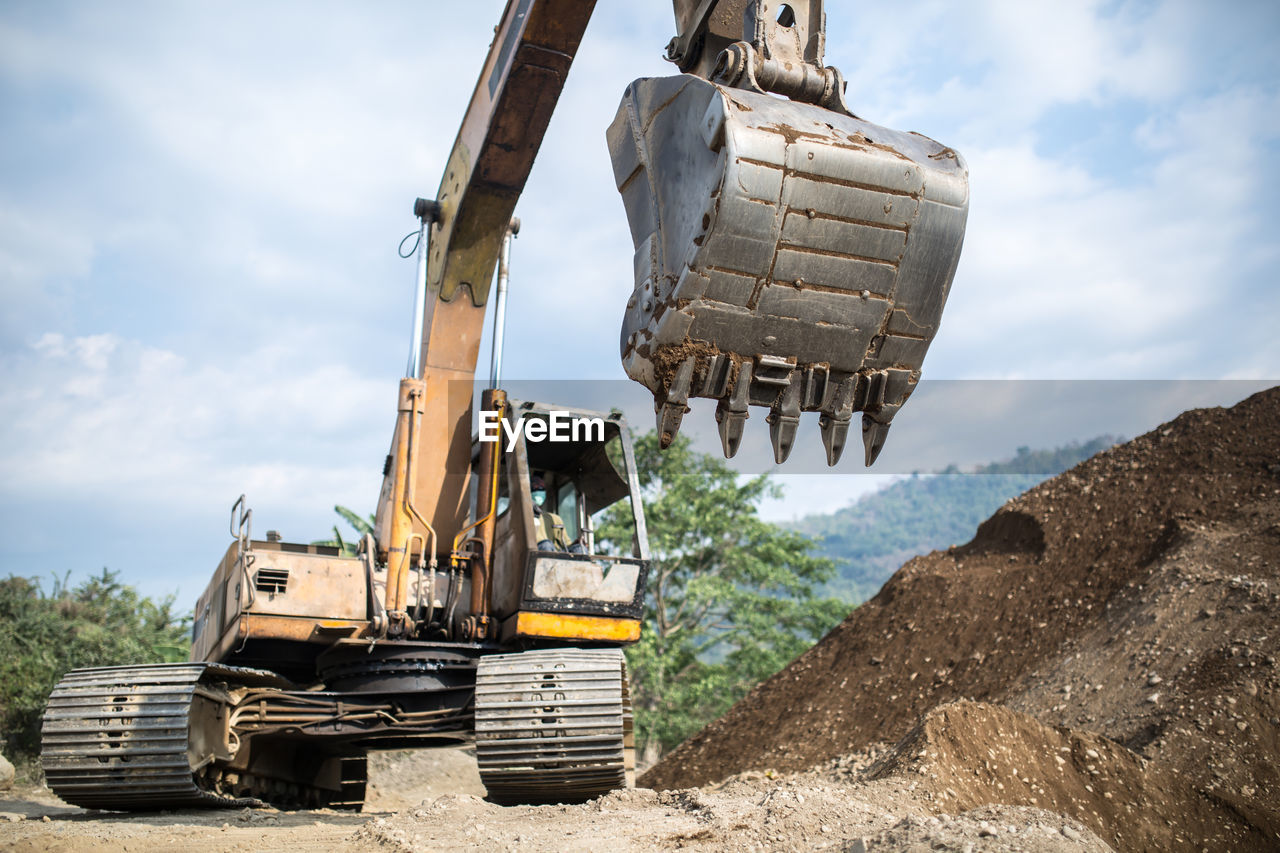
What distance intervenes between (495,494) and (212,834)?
2.65 metres

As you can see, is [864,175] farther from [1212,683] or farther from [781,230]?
A: [1212,683]

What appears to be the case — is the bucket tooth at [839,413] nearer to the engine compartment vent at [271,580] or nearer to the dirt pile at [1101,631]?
the dirt pile at [1101,631]

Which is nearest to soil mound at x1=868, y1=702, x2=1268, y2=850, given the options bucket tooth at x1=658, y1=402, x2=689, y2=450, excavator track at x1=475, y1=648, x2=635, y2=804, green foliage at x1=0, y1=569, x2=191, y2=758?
excavator track at x1=475, y1=648, x2=635, y2=804

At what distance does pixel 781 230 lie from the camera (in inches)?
139

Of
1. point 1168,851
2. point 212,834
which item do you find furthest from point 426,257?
point 1168,851

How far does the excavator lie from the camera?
3.61 metres

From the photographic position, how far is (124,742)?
5789 millimetres

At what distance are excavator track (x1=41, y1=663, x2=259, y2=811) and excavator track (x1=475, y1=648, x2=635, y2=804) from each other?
5.50ft

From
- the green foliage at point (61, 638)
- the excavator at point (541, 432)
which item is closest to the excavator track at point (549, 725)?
the excavator at point (541, 432)

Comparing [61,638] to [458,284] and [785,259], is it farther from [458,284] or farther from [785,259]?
[785,259]

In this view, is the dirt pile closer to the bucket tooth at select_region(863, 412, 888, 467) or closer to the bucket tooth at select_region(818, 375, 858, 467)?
the bucket tooth at select_region(863, 412, 888, 467)

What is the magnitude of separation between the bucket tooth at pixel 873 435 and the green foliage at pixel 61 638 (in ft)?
37.8

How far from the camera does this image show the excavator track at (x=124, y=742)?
576 centimetres

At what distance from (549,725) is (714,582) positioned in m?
13.3
